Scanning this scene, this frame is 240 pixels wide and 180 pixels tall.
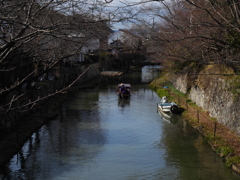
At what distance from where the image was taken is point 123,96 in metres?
32.2

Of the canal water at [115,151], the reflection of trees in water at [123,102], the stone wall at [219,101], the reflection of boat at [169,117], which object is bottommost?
the canal water at [115,151]

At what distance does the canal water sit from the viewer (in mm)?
13805

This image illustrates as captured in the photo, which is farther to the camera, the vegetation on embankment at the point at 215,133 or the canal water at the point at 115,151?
the vegetation on embankment at the point at 215,133

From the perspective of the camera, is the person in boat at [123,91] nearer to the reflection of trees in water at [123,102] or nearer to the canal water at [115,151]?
the reflection of trees in water at [123,102]

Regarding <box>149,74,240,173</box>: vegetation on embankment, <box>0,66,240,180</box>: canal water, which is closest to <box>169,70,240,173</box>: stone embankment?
<box>149,74,240,173</box>: vegetation on embankment

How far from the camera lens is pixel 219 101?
21.0 m

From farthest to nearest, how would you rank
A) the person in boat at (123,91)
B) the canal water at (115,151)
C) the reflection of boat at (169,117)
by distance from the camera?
the person in boat at (123,91) → the reflection of boat at (169,117) → the canal water at (115,151)

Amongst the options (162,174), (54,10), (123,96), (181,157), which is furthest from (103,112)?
(54,10)

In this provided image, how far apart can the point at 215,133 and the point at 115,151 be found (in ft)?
17.9

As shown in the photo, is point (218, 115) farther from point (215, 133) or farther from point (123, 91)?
point (123, 91)

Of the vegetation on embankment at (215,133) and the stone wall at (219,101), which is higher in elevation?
the stone wall at (219,101)

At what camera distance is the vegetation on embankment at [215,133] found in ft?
48.9

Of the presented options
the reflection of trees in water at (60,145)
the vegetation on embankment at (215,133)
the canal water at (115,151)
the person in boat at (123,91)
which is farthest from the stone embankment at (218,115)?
the person in boat at (123,91)

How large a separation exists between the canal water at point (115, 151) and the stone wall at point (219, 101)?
1.87 metres
